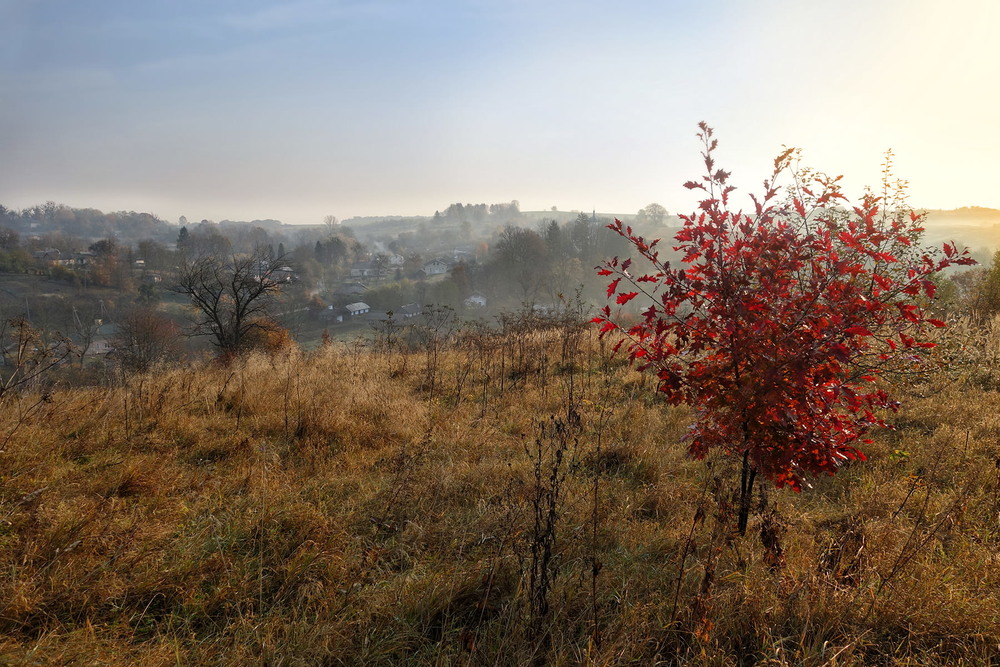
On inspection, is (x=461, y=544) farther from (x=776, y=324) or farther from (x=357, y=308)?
(x=357, y=308)

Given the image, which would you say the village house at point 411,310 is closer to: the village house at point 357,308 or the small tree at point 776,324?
the village house at point 357,308

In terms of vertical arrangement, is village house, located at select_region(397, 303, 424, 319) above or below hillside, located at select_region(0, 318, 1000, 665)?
below

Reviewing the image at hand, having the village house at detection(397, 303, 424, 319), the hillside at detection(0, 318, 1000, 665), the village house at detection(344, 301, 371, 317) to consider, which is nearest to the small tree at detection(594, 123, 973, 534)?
the hillside at detection(0, 318, 1000, 665)

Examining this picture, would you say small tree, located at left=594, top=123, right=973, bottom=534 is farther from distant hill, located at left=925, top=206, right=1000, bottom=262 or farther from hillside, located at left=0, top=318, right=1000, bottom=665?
distant hill, located at left=925, top=206, right=1000, bottom=262

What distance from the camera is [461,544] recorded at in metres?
3.04

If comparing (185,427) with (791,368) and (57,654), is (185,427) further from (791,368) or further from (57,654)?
(791,368)

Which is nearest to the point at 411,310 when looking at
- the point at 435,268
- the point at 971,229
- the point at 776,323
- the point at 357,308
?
the point at 357,308

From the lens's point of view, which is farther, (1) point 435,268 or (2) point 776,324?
(1) point 435,268

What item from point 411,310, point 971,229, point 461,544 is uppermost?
point 971,229

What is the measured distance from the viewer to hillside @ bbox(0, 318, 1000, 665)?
7.31 ft

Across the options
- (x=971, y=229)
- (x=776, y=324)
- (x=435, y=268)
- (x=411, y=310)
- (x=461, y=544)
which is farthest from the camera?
(x=435, y=268)

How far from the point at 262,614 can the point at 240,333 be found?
2039 centimetres

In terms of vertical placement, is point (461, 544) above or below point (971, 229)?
below

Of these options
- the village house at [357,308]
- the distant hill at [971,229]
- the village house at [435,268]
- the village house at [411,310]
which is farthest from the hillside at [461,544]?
the village house at [435,268]
